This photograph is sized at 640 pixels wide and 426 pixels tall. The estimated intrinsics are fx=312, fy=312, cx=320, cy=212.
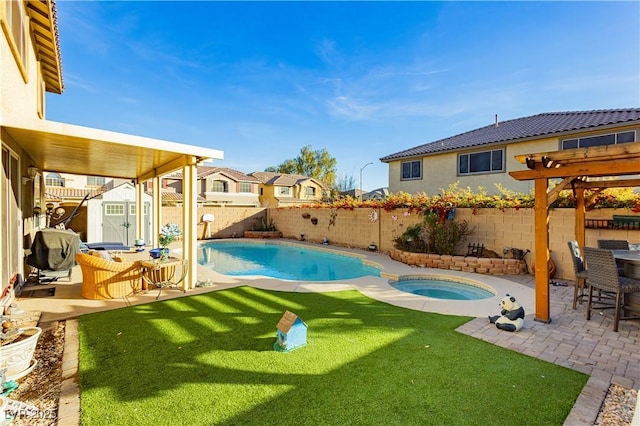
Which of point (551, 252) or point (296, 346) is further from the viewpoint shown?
point (551, 252)

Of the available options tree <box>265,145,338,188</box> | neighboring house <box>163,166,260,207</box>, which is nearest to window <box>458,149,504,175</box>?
neighboring house <box>163,166,260,207</box>

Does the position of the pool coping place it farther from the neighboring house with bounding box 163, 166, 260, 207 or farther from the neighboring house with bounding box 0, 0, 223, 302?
the neighboring house with bounding box 163, 166, 260, 207

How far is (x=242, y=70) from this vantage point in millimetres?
21203

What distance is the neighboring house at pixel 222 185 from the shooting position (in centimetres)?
3969

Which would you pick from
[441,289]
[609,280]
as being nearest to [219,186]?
[441,289]

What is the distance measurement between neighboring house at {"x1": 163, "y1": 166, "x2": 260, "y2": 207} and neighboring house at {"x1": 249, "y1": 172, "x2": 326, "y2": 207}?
1.51 meters

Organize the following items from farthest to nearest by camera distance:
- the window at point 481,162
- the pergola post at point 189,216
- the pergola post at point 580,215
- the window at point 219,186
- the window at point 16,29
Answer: the window at point 219,186
the window at point 481,162
the pergola post at point 580,215
the pergola post at point 189,216
the window at point 16,29

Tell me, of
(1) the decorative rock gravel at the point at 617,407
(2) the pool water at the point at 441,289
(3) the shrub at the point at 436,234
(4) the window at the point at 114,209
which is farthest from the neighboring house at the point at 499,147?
(4) the window at the point at 114,209

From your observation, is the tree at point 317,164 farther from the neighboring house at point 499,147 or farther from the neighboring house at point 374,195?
the neighboring house at point 499,147

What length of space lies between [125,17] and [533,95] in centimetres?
2041

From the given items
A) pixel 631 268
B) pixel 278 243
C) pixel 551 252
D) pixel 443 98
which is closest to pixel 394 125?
pixel 443 98

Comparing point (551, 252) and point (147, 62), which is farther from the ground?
point (147, 62)

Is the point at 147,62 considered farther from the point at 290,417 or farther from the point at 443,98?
the point at 290,417

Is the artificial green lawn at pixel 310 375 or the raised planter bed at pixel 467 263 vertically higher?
the raised planter bed at pixel 467 263
